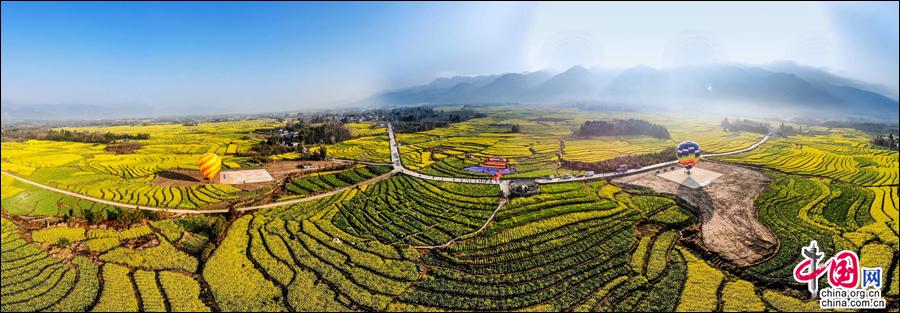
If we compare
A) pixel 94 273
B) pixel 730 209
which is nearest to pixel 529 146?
pixel 730 209

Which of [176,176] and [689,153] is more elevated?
[689,153]

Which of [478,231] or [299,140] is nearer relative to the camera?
[478,231]

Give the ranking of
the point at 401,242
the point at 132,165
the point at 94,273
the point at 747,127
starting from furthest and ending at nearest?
the point at 747,127
the point at 132,165
the point at 401,242
the point at 94,273

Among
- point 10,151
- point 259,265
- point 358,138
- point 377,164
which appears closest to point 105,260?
point 259,265

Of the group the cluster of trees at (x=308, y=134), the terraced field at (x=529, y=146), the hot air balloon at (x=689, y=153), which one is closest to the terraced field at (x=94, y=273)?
the terraced field at (x=529, y=146)

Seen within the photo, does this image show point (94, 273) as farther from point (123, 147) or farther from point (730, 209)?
point (730, 209)

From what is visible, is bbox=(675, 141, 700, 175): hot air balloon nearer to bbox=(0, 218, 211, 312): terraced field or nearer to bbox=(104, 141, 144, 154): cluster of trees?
bbox=(0, 218, 211, 312): terraced field

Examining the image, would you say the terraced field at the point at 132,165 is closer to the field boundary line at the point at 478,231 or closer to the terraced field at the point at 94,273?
the terraced field at the point at 94,273

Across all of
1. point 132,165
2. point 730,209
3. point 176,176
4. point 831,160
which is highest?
point 132,165
